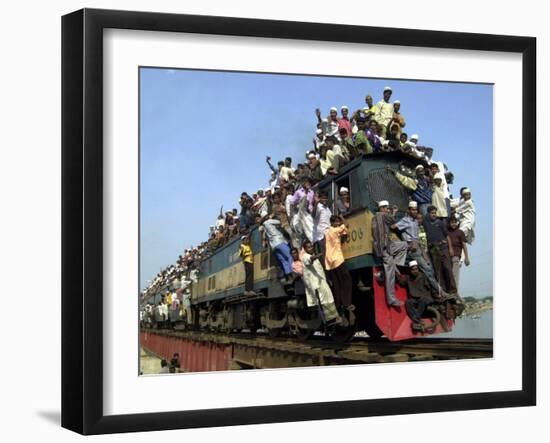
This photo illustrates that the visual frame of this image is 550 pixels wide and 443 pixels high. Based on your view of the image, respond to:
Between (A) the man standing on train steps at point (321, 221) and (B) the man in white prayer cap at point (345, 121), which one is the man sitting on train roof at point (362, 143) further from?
(A) the man standing on train steps at point (321, 221)

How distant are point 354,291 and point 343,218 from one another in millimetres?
617

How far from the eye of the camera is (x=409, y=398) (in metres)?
9.68

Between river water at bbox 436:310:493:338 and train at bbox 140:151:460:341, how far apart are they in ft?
0.23

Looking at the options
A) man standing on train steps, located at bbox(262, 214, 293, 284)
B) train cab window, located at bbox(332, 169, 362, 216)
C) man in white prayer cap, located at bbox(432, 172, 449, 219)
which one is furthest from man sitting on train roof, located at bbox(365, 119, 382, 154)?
man standing on train steps, located at bbox(262, 214, 293, 284)

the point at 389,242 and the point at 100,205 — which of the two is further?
the point at 389,242

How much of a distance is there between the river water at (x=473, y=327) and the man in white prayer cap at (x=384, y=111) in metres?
1.82

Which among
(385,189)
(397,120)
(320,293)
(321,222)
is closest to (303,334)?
(320,293)

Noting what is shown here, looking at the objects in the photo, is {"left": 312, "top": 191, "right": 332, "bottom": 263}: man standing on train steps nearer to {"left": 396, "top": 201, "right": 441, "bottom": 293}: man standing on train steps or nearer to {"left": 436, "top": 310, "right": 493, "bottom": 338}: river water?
{"left": 396, "top": 201, "right": 441, "bottom": 293}: man standing on train steps

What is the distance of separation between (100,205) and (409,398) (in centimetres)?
307

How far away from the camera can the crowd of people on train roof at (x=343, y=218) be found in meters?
9.38

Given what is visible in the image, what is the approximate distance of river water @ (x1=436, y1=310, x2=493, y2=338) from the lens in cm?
1005

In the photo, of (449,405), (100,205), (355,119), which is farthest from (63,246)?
(449,405)

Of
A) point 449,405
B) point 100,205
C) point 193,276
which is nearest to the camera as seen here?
point 100,205

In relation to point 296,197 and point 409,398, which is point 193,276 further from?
point 409,398
